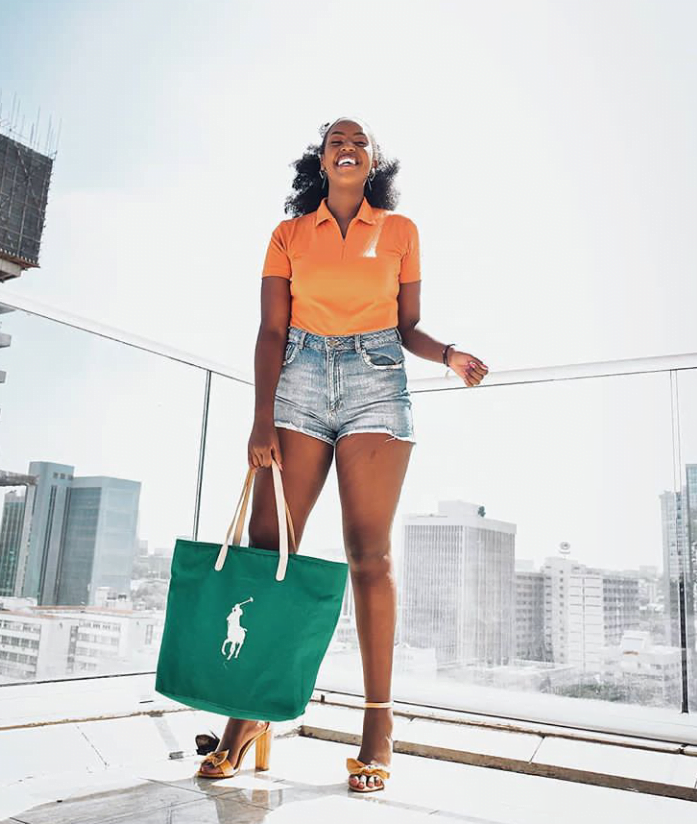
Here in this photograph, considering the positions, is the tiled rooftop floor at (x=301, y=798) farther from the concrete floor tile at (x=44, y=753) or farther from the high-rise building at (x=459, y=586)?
the high-rise building at (x=459, y=586)

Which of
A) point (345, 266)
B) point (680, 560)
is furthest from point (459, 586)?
point (345, 266)

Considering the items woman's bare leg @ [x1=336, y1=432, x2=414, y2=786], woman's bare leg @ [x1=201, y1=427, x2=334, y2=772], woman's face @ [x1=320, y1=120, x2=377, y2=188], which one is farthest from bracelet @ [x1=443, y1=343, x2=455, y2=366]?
woman's face @ [x1=320, y1=120, x2=377, y2=188]

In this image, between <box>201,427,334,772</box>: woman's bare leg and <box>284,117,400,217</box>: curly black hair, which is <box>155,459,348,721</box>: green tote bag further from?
<box>284,117,400,217</box>: curly black hair

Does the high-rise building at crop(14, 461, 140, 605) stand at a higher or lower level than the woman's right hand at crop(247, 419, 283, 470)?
lower

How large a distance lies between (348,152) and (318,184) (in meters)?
0.17

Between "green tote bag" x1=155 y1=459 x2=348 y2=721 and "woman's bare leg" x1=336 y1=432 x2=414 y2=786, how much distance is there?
0.62 ft

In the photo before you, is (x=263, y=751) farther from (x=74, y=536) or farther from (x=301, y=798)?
(x=74, y=536)

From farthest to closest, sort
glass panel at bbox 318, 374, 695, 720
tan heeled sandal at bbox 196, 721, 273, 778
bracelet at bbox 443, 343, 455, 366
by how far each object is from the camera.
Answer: glass panel at bbox 318, 374, 695, 720
bracelet at bbox 443, 343, 455, 366
tan heeled sandal at bbox 196, 721, 273, 778

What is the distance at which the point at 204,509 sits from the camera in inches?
92.6

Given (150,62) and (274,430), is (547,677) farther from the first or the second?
(150,62)

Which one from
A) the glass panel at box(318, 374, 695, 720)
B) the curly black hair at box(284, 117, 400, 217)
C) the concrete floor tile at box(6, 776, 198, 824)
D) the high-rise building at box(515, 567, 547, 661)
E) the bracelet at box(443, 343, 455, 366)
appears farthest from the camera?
the high-rise building at box(515, 567, 547, 661)

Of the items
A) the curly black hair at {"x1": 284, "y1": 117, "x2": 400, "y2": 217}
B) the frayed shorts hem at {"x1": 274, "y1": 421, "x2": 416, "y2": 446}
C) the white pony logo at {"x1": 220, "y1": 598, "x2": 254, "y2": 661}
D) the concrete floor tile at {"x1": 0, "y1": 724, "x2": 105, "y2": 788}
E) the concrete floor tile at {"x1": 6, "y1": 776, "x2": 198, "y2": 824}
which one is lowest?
the concrete floor tile at {"x1": 6, "y1": 776, "x2": 198, "y2": 824}

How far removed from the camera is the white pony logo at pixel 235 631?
4.33ft

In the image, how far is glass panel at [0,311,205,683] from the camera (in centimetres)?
189
